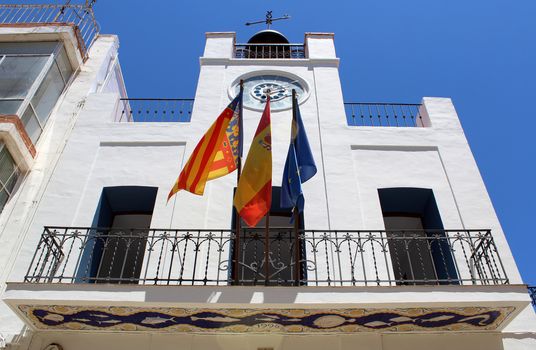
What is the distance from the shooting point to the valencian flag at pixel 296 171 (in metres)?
7.12

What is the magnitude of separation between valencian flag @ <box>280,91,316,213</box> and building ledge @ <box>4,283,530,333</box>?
1.31 m

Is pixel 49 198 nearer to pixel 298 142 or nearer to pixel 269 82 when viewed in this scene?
pixel 298 142

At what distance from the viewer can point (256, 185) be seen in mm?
7105

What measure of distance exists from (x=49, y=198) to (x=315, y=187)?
15.7ft

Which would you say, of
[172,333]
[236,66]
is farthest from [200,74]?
[172,333]

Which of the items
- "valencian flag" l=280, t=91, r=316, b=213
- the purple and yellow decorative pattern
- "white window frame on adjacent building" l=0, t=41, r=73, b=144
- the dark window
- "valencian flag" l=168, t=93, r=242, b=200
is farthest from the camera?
"white window frame on adjacent building" l=0, t=41, r=73, b=144

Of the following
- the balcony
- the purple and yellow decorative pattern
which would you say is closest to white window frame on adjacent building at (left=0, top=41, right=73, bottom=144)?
the balcony

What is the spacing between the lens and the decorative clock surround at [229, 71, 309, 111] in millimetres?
10758

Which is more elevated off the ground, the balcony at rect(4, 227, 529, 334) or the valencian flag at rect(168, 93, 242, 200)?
the valencian flag at rect(168, 93, 242, 200)

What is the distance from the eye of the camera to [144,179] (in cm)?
909

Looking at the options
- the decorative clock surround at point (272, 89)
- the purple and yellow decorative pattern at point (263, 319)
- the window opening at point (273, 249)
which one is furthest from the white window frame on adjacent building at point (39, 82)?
the window opening at point (273, 249)

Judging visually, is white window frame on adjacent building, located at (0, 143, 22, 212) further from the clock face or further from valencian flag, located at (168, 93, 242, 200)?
the clock face

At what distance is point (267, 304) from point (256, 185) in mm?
1708

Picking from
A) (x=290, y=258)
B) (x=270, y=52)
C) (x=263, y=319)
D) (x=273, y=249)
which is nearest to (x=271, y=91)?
(x=270, y=52)
